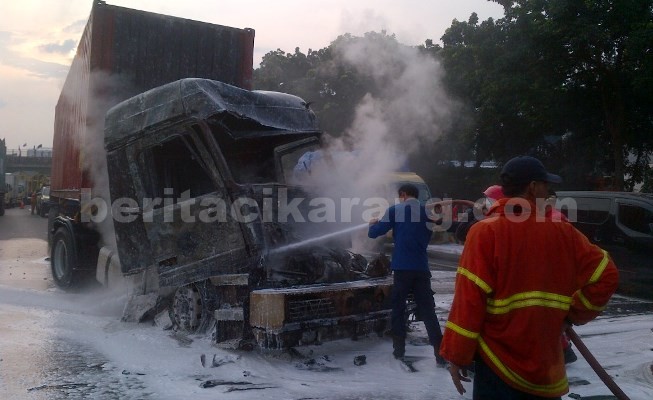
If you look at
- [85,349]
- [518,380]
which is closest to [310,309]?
[85,349]

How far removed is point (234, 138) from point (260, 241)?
1.14 m

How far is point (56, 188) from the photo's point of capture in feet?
38.8

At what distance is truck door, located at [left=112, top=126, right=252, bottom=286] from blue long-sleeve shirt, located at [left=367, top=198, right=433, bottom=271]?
1296 millimetres

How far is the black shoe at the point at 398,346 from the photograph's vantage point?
5.64 m

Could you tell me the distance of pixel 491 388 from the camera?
270cm

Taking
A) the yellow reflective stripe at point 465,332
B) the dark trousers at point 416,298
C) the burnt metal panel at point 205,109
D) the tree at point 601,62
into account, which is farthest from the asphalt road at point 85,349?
the tree at point 601,62

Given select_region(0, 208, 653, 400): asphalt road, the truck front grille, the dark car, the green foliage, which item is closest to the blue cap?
select_region(0, 208, 653, 400): asphalt road

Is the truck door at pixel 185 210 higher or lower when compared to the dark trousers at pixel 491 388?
higher

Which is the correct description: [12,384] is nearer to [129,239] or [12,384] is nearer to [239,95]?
[129,239]

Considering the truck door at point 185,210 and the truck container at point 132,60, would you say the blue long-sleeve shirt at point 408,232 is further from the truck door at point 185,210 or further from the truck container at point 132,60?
the truck container at point 132,60

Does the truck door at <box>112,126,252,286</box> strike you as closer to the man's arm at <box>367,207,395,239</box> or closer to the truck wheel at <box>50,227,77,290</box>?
the man's arm at <box>367,207,395,239</box>

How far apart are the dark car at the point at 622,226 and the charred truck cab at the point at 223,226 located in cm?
770

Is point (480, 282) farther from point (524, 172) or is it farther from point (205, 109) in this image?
point (205, 109)

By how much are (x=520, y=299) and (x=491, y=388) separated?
41 cm
